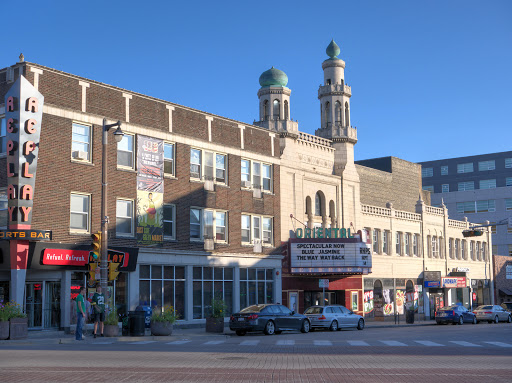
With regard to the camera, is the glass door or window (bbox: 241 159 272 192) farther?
window (bbox: 241 159 272 192)

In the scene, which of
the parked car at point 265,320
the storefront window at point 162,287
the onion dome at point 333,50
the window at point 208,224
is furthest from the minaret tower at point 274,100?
the parked car at point 265,320

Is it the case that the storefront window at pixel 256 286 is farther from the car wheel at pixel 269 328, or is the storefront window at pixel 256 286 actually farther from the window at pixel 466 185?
the window at pixel 466 185

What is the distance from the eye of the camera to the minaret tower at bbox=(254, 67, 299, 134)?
1859 inches

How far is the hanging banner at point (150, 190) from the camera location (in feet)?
118

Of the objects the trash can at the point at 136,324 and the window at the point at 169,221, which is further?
the window at the point at 169,221

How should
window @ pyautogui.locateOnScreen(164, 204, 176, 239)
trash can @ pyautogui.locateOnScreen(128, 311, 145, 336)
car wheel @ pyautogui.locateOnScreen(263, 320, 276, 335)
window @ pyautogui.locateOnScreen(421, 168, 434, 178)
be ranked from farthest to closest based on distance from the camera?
window @ pyautogui.locateOnScreen(421, 168, 434, 178) < window @ pyautogui.locateOnScreen(164, 204, 176, 239) < car wheel @ pyautogui.locateOnScreen(263, 320, 276, 335) < trash can @ pyautogui.locateOnScreen(128, 311, 145, 336)

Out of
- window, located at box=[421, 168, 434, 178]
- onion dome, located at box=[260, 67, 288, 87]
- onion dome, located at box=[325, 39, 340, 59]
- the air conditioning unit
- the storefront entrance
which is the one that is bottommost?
the storefront entrance

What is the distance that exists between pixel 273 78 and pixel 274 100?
1.66m

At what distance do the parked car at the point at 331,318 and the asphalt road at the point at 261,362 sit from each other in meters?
10.7

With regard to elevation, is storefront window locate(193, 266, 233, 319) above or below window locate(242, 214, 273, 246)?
below

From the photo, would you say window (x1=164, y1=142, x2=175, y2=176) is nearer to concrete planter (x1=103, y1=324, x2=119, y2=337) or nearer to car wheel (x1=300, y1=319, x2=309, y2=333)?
car wheel (x1=300, y1=319, x2=309, y2=333)

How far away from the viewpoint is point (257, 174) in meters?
44.0

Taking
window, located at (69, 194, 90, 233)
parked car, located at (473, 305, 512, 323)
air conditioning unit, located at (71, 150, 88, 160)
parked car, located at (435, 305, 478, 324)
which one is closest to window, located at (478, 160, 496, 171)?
parked car, located at (473, 305, 512, 323)

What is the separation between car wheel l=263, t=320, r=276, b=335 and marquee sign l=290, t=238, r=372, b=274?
1202 centimetres
